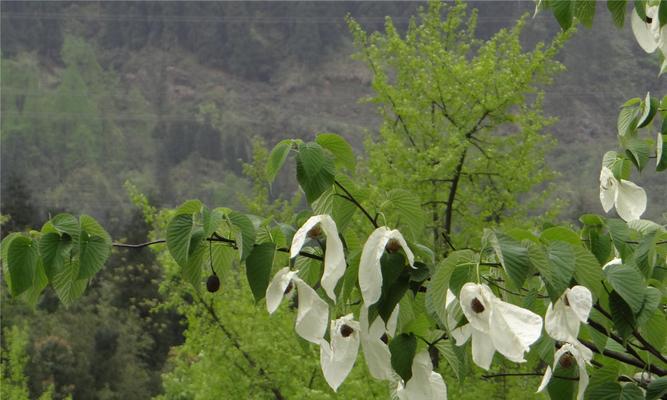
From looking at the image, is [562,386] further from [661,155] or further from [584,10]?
[584,10]

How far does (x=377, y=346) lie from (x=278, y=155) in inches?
9.2

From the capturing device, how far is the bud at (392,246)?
39.8 inches

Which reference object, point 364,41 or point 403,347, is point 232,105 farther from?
point 403,347

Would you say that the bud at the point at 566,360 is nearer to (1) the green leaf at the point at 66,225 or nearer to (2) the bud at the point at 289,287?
(2) the bud at the point at 289,287

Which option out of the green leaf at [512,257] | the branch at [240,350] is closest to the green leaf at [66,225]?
the green leaf at [512,257]

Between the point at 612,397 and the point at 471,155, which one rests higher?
the point at 612,397

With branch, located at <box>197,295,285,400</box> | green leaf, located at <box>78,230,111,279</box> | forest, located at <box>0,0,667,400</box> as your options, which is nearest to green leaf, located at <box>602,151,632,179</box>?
forest, located at <box>0,0,667,400</box>

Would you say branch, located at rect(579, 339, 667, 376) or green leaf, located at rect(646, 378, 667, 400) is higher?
green leaf, located at rect(646, 378, 667, 400)

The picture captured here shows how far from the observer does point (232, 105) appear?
2734 cm

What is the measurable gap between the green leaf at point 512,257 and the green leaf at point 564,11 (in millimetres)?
638

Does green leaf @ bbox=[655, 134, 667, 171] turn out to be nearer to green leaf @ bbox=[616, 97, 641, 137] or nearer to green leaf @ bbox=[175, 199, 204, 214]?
green leaf @ bbox=[616, 97, 641, 137]

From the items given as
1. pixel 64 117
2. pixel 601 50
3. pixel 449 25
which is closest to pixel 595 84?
Result: pixel 601 50

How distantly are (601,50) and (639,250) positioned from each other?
1635 cm

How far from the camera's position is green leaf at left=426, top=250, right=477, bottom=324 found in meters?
0.98
